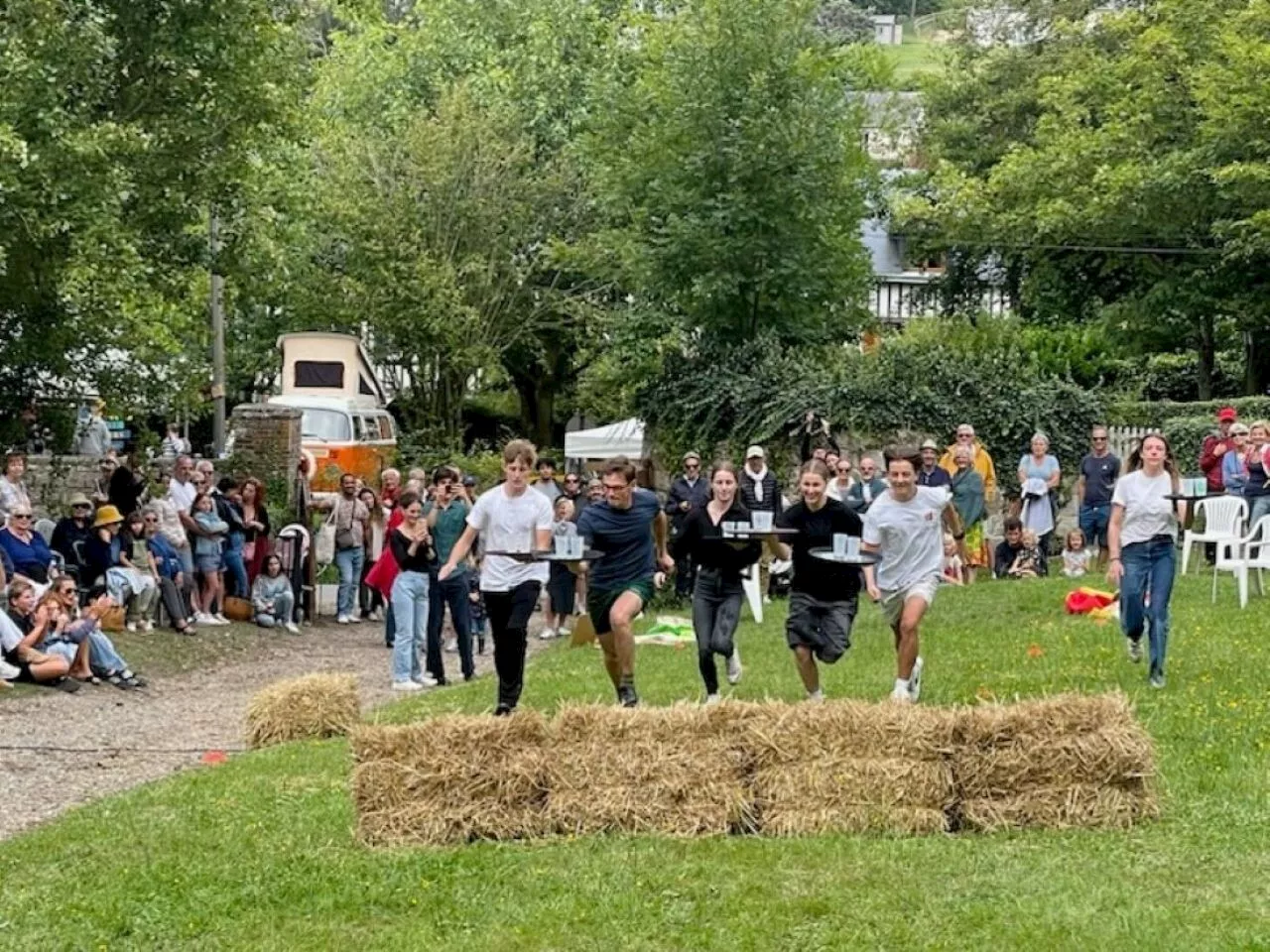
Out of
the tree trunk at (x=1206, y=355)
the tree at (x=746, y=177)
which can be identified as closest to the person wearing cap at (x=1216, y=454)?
the tree at (x=746, y=177)

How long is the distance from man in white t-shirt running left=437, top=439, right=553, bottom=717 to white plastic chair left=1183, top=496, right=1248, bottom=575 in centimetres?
958

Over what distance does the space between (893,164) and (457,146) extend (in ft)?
33.2

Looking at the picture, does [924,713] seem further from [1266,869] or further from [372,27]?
[372,27]

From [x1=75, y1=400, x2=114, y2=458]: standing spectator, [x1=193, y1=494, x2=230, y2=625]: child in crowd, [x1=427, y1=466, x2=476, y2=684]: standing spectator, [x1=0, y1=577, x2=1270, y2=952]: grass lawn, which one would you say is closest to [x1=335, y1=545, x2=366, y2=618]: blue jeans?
[x1=193, y1=494, x2=230, y2=625]: child in crowd

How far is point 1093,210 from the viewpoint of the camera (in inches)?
1501

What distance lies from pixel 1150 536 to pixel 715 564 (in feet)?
10.0

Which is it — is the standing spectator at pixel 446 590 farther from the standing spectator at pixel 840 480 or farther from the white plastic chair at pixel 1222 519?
the white plastic chair at pixel 1222 519

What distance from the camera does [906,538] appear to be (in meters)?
12.3

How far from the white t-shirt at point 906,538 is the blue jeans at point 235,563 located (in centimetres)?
1259

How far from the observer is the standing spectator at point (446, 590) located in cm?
1789

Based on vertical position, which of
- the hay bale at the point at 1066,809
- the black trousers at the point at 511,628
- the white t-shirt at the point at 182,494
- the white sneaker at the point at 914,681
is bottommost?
the hay bale at the point at 1066,809

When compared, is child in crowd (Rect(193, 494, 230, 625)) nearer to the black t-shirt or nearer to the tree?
the tree

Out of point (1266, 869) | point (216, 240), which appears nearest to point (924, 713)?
point (1266, 869)

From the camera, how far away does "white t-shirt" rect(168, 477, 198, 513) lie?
22094 mm
